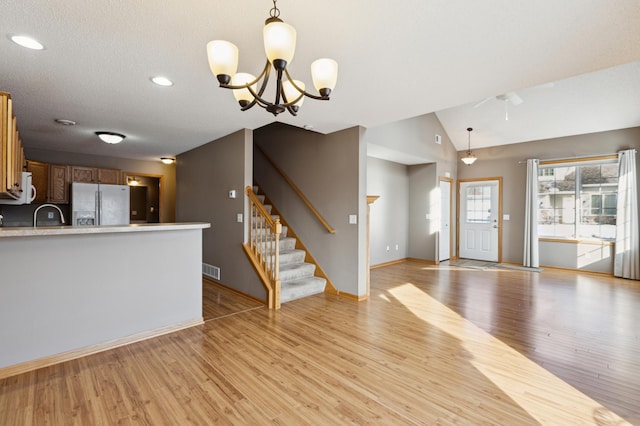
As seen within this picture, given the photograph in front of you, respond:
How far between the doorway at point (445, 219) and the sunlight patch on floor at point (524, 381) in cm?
400

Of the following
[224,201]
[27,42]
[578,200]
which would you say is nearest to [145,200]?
[224,201]

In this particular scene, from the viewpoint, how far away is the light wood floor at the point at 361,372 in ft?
6.25

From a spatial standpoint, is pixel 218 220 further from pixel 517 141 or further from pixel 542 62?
pixel 517 141

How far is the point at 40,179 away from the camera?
5.45 m

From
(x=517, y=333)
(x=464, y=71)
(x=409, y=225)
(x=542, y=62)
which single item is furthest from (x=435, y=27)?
(x=409, y=225)

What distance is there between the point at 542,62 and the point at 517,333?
263 centimetres

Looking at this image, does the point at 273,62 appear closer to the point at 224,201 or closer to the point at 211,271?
the point at 224,201

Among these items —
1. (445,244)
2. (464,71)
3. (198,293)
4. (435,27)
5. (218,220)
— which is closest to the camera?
(435,27)

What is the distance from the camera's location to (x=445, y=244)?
7516 millimetres

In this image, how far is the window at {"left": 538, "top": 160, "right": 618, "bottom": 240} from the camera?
601 cm

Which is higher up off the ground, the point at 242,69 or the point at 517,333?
the point at 242,69

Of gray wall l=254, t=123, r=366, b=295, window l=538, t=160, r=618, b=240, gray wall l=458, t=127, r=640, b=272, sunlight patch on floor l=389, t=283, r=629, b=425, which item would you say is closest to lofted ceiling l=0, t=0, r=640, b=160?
gray wall l=254, t=123, r=366, b=295

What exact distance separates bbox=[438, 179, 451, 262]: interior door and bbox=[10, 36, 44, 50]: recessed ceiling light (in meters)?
7.25

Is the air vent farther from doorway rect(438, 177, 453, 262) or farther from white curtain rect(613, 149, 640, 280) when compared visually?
white curtain rect(613, 149, 640, 280)
